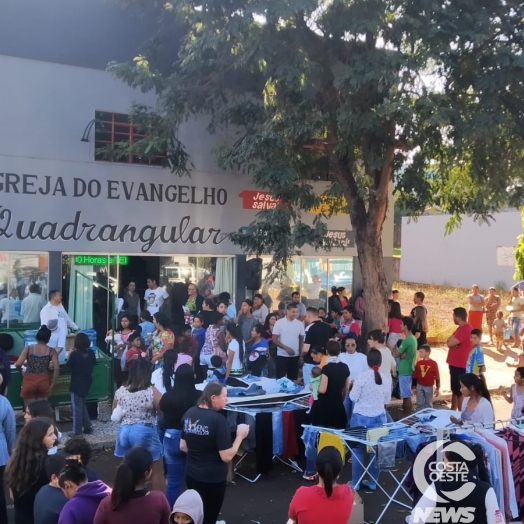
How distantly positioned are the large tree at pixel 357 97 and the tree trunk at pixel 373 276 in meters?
0.02

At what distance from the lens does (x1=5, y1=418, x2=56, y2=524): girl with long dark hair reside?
4.35 m

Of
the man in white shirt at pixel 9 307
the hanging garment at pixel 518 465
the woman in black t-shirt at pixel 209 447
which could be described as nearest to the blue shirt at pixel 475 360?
the hanging garment at pixel 518 465

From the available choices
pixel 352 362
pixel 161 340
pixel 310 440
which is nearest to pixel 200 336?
pixel 161 340

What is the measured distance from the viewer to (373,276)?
41.9 ft

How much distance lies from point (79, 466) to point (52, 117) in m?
11.1

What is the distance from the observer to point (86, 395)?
898 centimetres

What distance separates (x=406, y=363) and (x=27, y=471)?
23.7 feet

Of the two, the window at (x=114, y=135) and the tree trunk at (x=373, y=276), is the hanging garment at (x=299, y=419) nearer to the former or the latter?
the tree trunk at (x=373, y=276)

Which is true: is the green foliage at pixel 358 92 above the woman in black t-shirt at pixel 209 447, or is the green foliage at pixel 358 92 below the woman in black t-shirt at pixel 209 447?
above

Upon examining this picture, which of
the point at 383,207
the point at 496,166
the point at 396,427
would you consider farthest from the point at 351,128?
the point at 396,427

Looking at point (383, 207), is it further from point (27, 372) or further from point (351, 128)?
point (27, 372)

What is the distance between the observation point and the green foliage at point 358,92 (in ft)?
34.3

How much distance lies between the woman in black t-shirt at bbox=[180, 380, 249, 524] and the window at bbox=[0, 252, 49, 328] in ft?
29.3

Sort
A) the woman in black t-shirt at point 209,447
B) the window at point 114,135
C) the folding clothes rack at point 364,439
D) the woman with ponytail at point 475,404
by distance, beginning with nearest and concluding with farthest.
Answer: the woman in black t-shirt at point 209,447, the folding clothes rack at point 364,439, the woman with ponytail at point 475,404, the window at point 114,135
